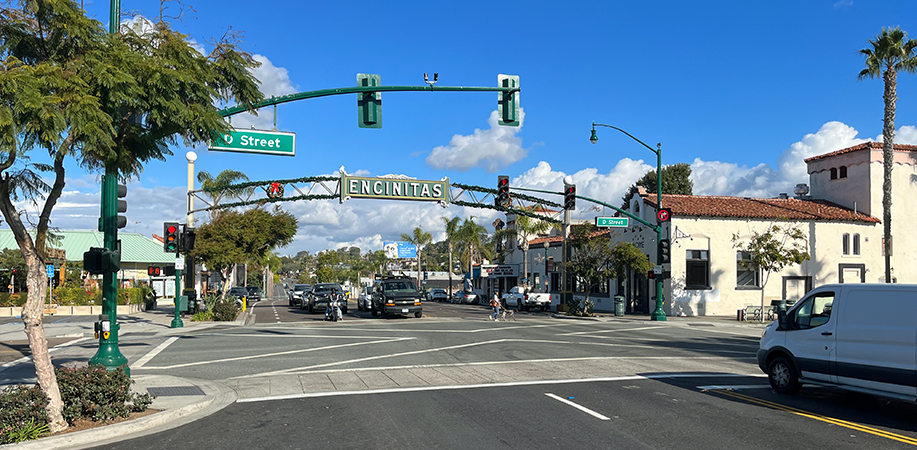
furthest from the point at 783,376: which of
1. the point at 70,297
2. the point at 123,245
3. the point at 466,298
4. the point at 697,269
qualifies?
the point at 123,245

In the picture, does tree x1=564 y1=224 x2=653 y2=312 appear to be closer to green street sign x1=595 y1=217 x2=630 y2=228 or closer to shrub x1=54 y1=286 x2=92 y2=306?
green street sign x1=595 y1=217 x2=630 y2=228

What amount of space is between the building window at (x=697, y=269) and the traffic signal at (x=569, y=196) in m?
8.78

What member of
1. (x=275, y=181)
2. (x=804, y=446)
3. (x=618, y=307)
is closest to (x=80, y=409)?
(x=804, y=446)

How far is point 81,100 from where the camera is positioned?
8.15 m

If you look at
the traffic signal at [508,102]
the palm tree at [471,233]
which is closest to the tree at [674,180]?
the palm tree at [471,233]

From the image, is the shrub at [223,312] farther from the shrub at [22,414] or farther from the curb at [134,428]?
the shrub at [22,414]

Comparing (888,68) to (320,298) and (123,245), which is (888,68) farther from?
(123,245)

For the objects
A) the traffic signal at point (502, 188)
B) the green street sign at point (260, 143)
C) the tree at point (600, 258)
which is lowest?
the tree at point (600, 258)

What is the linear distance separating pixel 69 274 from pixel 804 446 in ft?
160

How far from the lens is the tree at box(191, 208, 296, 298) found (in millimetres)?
34938

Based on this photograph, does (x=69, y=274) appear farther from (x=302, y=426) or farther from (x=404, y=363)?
(x=302, y=426)

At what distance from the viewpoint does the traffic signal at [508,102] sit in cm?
1423

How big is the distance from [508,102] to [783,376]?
298 inches

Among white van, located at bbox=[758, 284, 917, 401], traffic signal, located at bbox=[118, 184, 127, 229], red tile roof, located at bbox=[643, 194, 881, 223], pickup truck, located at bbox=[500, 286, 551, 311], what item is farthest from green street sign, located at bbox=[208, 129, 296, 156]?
pickup truck, located at bbox=[500, 286, 551, 311]
